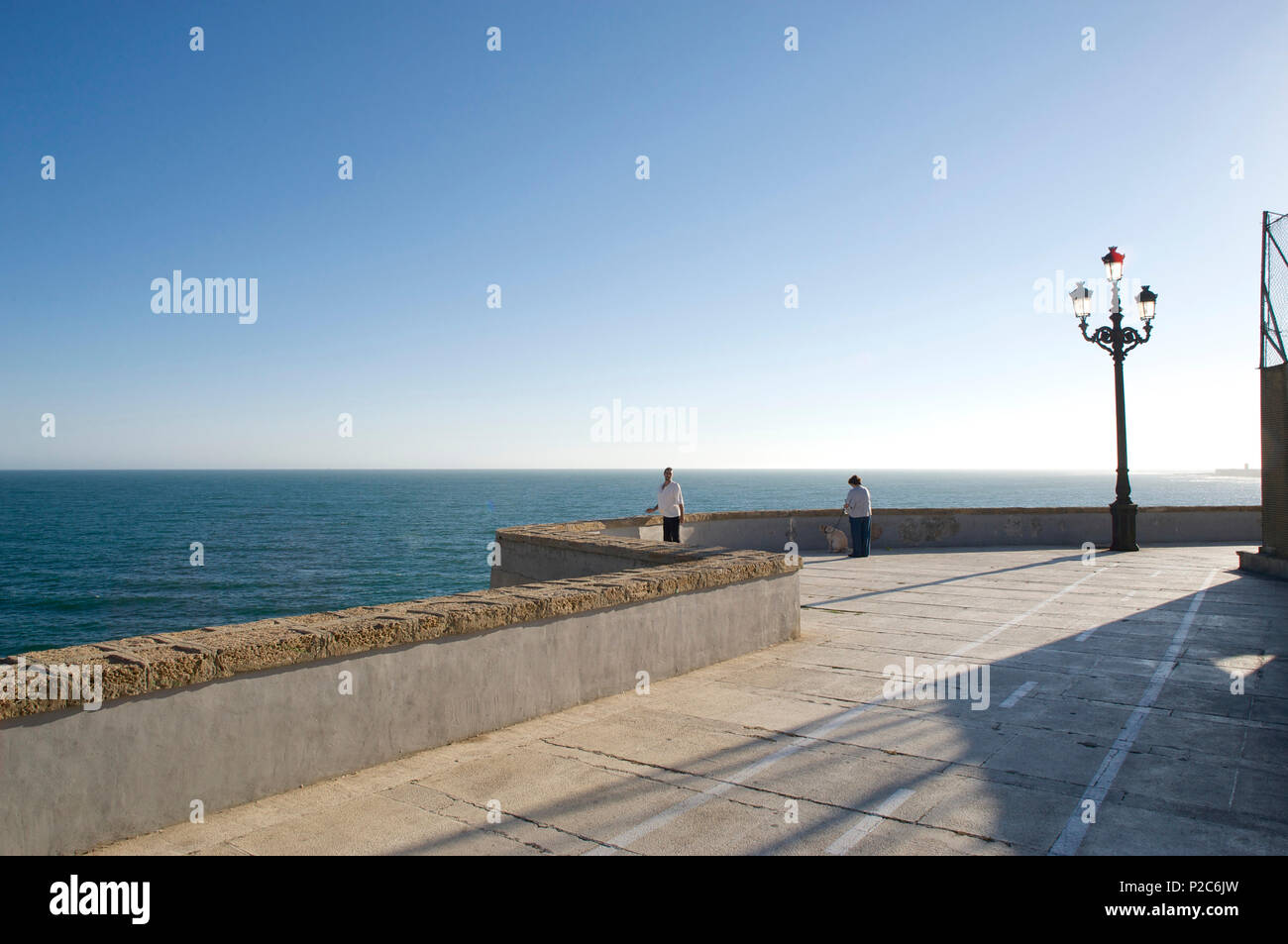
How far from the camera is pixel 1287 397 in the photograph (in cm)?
1234

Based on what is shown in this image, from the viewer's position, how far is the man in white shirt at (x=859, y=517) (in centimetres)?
1653

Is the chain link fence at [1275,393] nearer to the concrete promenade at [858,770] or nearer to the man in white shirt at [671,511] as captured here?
the concrete promenade at [858,770]

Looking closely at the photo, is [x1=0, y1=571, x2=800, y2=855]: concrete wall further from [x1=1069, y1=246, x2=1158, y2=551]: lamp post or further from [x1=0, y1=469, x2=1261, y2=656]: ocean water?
[x1=0, y1=469, x2=1261, y2=656]: ocean water

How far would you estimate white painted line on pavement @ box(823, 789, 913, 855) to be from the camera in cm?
371

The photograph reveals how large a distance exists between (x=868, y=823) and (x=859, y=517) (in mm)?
13176

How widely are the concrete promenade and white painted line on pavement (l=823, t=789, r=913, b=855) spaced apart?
14 mm

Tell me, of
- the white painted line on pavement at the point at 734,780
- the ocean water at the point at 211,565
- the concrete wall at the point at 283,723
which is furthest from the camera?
the ocean water at the point at 211,565

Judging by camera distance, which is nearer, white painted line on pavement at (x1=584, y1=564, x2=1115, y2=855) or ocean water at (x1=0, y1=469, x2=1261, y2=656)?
white painted line on pavement at (x1=584, y1=564, x2=1115, y2=855)

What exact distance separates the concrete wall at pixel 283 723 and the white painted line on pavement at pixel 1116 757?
134 inches

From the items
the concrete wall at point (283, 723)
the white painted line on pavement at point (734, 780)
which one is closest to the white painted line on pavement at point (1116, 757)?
the white painted line on pavement at point (734, 780)

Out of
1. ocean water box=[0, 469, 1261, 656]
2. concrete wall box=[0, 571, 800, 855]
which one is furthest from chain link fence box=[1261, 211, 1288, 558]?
ocean water box=[0, 469, 1261, 656]
